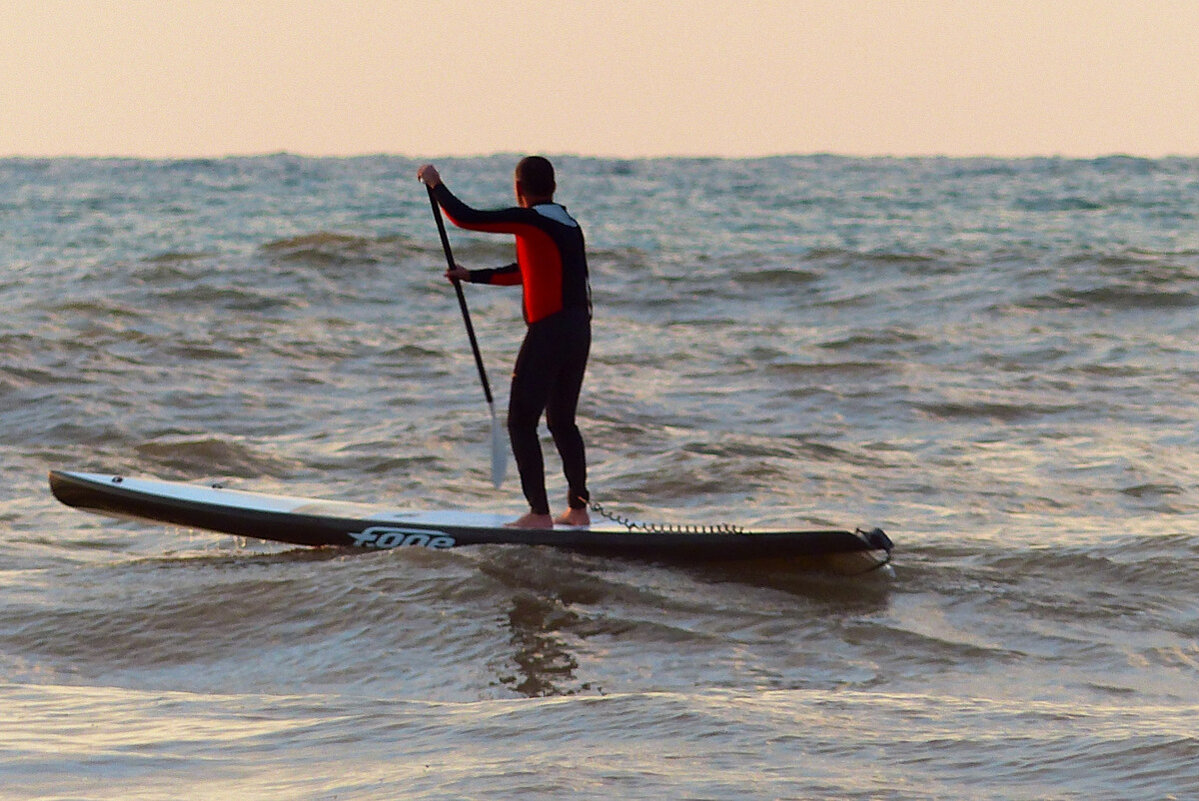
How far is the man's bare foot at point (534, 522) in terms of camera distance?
25.5 feet

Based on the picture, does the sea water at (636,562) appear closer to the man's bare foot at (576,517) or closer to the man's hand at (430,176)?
the man's bare foot at (576,517)

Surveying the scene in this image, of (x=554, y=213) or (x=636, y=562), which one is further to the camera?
(x=636, y=562)

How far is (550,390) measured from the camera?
7.48 meters

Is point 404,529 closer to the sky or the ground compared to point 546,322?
closer to the ground

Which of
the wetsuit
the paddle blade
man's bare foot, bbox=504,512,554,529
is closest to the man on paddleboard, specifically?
the wetsuit

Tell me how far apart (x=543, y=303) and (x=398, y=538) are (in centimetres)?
158

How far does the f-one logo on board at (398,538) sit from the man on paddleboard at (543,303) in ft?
1.98

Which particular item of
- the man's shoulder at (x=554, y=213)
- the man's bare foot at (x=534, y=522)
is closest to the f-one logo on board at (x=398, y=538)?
the man's bare foot at (x=534, y=522)

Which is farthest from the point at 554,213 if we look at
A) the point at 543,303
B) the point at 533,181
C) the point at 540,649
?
the point at 540,649

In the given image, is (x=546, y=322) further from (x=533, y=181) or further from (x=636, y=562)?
(x=636, y=562)

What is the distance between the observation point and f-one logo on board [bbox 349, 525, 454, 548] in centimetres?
789

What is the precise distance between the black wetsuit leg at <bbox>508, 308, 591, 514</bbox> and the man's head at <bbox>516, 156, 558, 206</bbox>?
0.58 metres

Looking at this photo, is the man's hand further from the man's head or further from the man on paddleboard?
the man's head

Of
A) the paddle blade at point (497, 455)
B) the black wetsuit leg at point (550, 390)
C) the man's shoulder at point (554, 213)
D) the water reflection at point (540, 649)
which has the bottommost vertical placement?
the water reflection at point (540, 649)
